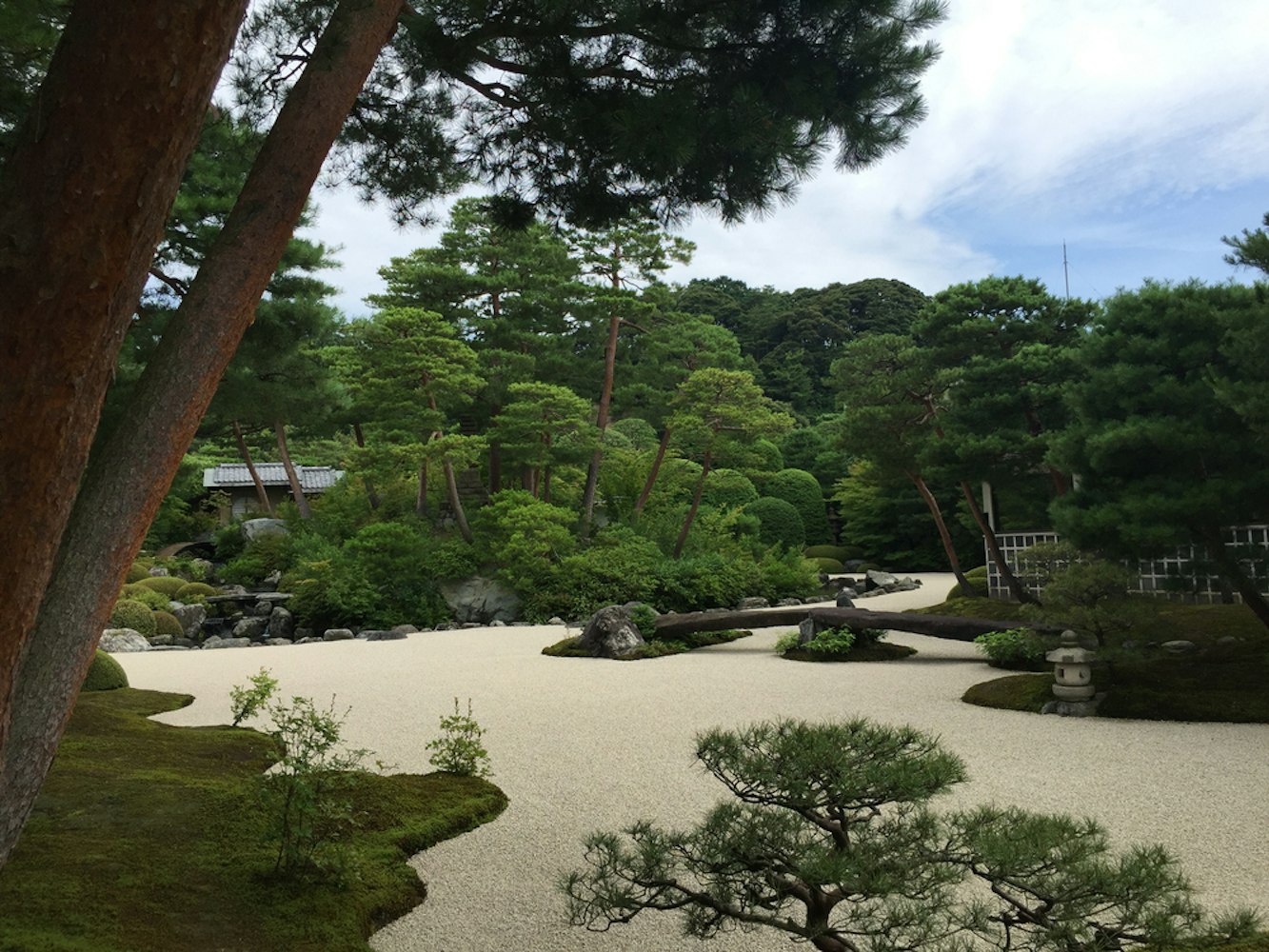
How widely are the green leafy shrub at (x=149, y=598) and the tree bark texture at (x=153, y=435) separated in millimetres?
11797

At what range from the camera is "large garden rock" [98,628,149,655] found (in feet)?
35.3

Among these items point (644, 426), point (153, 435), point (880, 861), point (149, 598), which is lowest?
point (880, 861)

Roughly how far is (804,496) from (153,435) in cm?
1889

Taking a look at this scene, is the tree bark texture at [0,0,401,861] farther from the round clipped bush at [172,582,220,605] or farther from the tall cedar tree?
the round clipped bush at [172,582,220,605]

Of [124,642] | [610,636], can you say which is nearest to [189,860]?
[610,636]

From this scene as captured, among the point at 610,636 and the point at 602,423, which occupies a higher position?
the point at 602,423

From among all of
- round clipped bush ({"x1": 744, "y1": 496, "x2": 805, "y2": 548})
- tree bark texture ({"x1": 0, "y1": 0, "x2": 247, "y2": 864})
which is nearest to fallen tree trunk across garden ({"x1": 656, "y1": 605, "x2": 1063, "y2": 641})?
tree bark texture ({"x1": 0, "y1": 0, "x2": 247, "y2": 864})

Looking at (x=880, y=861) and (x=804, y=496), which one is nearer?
(x=880, y=861)

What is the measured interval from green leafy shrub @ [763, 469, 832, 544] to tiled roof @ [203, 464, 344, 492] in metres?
9.98

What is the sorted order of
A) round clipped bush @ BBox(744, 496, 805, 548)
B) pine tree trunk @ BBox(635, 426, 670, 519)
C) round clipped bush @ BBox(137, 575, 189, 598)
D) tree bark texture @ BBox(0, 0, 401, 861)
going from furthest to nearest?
round clipped bush @ BBox(744, 496, 805, 548)
pine tree trunk @ BBox(635, 426, 670, 519)
round clipped bush @ BBox(137, 575, 189, 598)
tree bark texture @ BBox(0, 0, 401, 861)

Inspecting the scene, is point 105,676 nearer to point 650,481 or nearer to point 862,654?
point 862,654

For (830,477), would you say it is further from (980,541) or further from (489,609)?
(489,609)

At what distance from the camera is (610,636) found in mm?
8867

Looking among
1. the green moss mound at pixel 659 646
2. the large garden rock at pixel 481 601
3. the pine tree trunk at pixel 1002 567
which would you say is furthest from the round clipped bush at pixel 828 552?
the green moss mound at pixel 659 646
